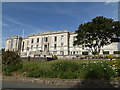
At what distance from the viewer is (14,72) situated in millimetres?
11438

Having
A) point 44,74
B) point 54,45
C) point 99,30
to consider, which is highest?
point 99,30

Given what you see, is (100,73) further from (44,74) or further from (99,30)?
(99,30)

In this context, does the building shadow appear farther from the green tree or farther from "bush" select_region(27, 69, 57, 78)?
the green tree

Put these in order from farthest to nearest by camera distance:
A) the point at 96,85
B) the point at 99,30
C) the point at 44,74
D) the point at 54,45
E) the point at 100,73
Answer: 1. the point at 54,45
2. the point at 99,30
3. the point at 44,74
4. the point at 100,73
5. the point at 96,85

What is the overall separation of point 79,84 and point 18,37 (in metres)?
58.7

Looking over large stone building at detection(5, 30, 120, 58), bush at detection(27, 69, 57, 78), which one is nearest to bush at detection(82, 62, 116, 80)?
bush at detection(27, 69, 57, 78)

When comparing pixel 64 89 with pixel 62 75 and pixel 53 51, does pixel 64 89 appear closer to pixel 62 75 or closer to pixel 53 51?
pixel 62 75

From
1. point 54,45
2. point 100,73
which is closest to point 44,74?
point 100,73

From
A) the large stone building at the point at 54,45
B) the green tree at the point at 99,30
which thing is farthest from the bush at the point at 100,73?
the large stone building at the point at 54,45

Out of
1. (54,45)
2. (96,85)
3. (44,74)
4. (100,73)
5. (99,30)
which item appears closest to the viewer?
(96,85)

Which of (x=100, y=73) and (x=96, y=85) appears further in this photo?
(x=100, y=73)

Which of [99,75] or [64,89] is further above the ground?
[99,75]

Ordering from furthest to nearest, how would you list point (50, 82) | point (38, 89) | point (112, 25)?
1. point (112, 25)
2. point (50, 82)
3. point (38, 89)

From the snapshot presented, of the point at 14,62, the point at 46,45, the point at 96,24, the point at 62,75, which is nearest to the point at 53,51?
the point at 46,45
